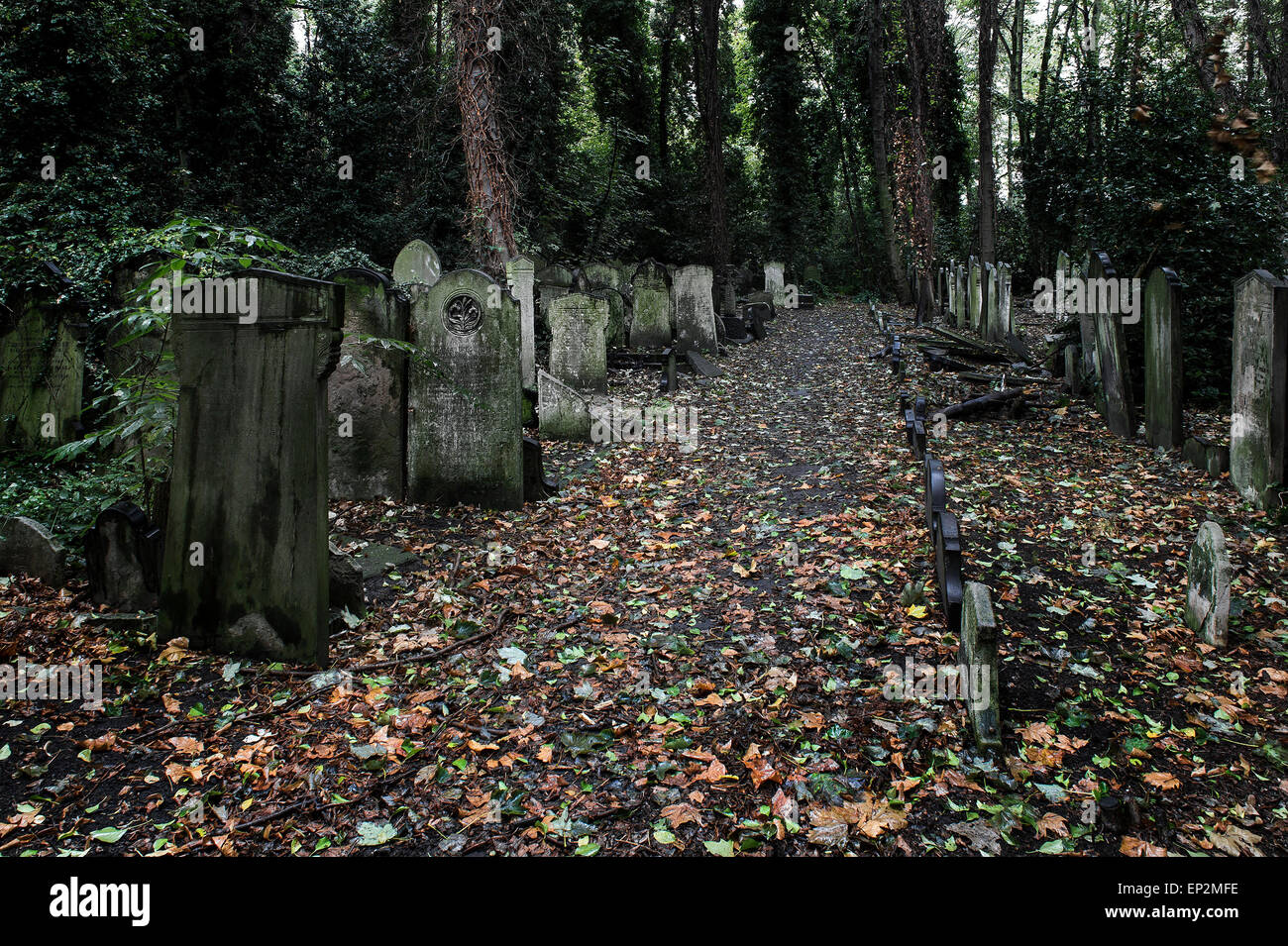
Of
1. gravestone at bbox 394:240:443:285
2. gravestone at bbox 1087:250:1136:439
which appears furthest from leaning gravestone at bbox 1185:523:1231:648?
gravestone at bbox 394:240:443:285

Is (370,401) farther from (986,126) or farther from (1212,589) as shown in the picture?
(986,126)

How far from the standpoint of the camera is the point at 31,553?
457 centimetres

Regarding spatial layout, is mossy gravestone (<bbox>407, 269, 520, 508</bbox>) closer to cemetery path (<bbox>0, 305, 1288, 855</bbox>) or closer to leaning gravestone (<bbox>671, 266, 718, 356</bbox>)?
Answer: cemetery path (<bbox>0, 305, 1288, 855</bbox>)

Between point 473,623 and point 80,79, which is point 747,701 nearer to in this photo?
point 473,623

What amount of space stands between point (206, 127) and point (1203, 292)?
17688mm

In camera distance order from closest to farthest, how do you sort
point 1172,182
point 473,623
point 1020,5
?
point 473,623
point 1172,182
point 1020,5

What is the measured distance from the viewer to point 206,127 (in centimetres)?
1591

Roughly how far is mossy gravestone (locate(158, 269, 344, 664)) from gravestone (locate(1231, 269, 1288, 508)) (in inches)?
253

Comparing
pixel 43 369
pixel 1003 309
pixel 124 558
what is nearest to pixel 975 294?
pixel 1003 309

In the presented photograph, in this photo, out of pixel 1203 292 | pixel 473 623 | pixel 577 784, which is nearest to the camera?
pixel 577 784

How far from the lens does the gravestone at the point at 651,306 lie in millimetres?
14414

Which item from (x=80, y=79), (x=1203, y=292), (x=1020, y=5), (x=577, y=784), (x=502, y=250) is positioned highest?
(x=1020, y=5)

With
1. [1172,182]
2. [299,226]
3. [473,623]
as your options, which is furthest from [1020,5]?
[473,623]
